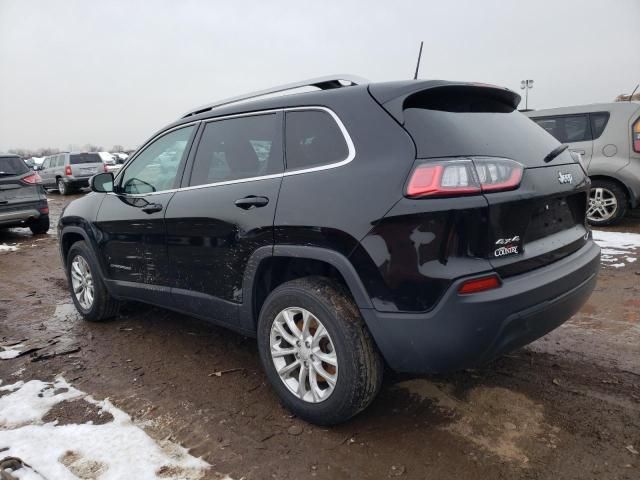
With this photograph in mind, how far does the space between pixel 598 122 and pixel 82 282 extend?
7.28 m

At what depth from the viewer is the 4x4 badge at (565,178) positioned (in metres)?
2.42

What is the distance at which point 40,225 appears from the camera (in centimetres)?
996

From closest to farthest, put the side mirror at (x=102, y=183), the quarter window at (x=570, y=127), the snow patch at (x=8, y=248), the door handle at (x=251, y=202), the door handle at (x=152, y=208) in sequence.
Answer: the door handle at (x=251, y=202)
the door handle at (x=152, y=208)
the side mirror at (x=102, y=183)
the quarter window at (x=570, y=127)
the snow patch at (x=8, y=248)

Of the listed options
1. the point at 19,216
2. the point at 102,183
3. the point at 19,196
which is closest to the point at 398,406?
the point at 102,183

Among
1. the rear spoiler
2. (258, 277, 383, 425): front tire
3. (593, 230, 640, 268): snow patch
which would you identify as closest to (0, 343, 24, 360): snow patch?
(258, 277, 383, 425): front tire

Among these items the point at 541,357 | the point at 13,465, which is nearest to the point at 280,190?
the point at 13,465

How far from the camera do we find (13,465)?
7.38 feet

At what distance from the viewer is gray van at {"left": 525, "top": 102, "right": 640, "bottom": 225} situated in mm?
6754

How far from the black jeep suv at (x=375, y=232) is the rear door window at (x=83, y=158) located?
1852 centimetres

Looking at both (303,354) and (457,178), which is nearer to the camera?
(457,178)

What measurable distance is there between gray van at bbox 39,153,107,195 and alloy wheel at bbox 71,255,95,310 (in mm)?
15533

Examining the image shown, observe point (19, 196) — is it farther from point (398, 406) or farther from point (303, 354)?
point (398, 406)

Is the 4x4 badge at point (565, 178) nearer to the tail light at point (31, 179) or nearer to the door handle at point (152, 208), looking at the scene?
the door handle at point (152, 208)

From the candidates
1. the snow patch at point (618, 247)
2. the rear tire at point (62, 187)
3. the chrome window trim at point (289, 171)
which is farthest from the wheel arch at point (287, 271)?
the rear tire at point (62, 187)
